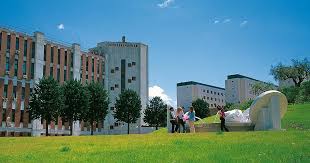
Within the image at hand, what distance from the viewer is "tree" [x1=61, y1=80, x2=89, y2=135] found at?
62.5m

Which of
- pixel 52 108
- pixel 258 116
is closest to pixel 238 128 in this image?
pixel 258 116

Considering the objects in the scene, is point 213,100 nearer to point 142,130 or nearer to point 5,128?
point 142,130

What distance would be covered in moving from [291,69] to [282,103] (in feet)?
186

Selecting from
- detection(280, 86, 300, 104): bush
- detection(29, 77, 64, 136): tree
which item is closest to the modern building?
detection(29, 77, 64, 136): tree

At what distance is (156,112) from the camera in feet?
288

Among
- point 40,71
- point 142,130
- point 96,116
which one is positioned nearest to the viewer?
point 96,116

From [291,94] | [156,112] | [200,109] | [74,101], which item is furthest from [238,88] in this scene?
[74,101]

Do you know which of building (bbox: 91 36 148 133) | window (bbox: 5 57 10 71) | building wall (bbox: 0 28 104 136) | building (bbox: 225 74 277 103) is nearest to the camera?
building wall (bbox: 0 28 104 136)

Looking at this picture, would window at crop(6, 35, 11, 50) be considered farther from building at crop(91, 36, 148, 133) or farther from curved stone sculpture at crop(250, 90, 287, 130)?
curved stone sculpture at crop(250, 90, 287, 130)

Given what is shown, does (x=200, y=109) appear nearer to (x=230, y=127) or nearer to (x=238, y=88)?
(x=238, y=88)

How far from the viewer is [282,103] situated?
83.6ft

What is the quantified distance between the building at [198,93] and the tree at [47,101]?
109 metres

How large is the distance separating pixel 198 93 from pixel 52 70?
95.6 metres

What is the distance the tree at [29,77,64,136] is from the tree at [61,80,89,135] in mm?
2552
